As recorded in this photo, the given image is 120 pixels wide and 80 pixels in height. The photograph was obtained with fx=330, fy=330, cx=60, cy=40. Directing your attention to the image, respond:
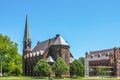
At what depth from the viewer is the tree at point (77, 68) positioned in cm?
8856

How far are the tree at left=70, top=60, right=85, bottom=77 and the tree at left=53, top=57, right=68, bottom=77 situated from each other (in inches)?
113

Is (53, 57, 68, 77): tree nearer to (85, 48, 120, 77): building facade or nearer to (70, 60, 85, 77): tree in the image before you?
(70, 60, 85, 77): tree

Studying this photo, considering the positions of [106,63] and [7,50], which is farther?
[106,63]

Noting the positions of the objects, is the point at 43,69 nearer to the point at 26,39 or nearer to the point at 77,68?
the point at 77,68

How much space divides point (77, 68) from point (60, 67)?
199 inches

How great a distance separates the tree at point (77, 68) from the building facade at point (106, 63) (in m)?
10.5

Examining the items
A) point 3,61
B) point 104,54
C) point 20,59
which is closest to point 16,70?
point 20,59

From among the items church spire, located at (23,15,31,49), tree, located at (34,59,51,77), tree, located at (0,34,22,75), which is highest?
church spire, located at (23,15,31,49)

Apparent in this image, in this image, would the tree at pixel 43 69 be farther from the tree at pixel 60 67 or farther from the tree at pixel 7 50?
the tree at pixel 7 50

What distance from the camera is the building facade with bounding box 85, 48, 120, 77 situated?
10900 cm

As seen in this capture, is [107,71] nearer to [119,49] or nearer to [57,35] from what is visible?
[119,49]

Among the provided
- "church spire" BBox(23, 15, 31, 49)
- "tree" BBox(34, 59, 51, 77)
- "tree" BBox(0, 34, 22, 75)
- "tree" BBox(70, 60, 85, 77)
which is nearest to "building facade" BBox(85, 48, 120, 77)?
"tree" BBox(70, 60, 85, 77)

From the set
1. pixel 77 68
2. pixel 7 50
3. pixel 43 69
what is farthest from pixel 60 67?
pixel 7 50

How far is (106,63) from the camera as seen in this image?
390ft
